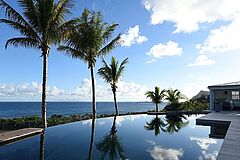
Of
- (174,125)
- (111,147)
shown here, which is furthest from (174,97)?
(111,147)

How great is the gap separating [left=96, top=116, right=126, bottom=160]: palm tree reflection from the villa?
9997 mm

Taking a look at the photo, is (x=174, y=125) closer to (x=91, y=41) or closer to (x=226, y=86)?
(x=226, y=86)

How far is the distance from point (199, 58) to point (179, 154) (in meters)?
11.8

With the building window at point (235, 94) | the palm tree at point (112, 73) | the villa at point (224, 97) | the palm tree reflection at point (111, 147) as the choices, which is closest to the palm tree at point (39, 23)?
the palm tree reflection at point (111, 147)

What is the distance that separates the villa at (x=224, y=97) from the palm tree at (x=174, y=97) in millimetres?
3597

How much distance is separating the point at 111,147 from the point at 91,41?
8.03m

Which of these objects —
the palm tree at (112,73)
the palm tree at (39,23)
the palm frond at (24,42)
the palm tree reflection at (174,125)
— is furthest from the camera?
the palm tree at (112,73)

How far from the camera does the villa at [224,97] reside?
53.2 ft

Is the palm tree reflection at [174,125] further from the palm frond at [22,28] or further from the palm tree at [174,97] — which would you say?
the palm frond at [22,28]

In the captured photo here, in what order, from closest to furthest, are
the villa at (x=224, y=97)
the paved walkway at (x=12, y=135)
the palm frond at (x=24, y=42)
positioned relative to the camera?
the paved walkway at (x=12, y=135)
the palm frond at (x=24, y=42)
the villa at (x=224, y=97)

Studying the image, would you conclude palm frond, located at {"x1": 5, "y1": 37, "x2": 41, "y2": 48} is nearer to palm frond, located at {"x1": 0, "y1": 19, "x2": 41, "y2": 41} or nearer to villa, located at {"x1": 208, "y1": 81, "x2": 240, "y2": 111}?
palm frond, located at {"x1": 0, "y1": 19, "x2": 41, "y2": 41}

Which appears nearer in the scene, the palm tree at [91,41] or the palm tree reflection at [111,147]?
the palm tree reflection at [111,147]

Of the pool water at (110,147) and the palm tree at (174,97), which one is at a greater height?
the palm tree at (174,97)

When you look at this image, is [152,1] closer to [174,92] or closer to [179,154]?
[179,154]
